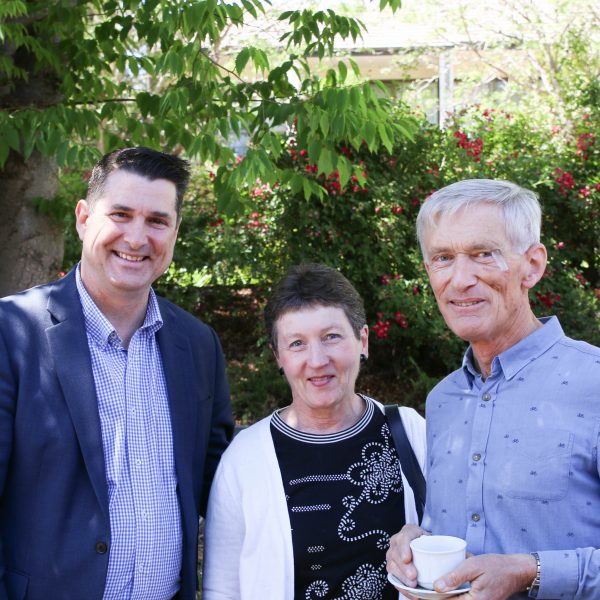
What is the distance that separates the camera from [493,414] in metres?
2.35

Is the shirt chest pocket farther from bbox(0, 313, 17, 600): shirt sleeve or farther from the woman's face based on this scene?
bbox(0, 313, 17, 600): shirt sleeve

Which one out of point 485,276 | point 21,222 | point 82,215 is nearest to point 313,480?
point 485,276

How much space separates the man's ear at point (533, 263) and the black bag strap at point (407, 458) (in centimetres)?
83

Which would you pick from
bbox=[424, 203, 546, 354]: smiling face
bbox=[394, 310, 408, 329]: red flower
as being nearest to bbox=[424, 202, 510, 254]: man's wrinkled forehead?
bbox=[424, 203, 546, 354]: smiling face

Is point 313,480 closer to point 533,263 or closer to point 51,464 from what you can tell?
point 51,464

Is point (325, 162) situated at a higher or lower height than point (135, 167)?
higher

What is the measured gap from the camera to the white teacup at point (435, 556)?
6.87 ft

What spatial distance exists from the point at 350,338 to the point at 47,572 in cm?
133

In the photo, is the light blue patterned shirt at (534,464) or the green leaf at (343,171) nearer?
the light blue patterned shirt at (534,464)

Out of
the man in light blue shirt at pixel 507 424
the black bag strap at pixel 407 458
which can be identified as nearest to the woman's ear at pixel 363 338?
the black bag strap at pixel 407 458

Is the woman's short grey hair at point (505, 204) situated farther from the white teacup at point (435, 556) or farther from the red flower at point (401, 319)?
the red flower at point (401, 319)

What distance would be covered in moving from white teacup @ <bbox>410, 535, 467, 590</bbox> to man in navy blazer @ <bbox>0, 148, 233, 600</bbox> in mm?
966

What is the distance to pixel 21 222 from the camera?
5.50 m

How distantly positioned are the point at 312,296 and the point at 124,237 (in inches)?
28.8
